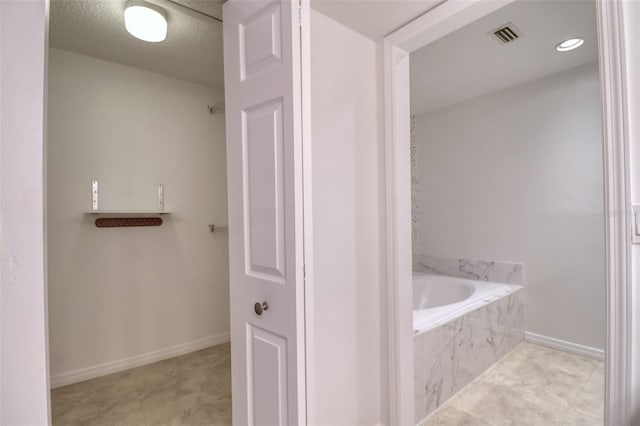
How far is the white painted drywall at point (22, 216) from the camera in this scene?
25.5 inches

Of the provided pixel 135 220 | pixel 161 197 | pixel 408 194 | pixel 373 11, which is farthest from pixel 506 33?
pixel 135 220

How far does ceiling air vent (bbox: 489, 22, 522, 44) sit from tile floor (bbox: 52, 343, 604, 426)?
2.39 metres

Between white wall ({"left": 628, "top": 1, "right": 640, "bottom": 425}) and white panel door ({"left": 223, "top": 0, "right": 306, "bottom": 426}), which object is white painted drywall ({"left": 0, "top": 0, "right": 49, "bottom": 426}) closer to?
white panel door ({"left": 223, "top": 0, "right": 306, "bottom": 426})

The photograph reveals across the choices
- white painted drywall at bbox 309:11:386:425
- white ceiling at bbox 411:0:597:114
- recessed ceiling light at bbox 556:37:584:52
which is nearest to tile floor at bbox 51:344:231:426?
white painted drywall at bbox 309:11:386:425

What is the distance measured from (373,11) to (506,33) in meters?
1.10

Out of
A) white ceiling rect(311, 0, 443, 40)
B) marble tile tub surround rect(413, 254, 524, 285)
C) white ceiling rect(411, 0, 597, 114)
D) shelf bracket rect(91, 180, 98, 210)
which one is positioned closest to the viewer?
white ceiling rect(311, 0, 443, 40)

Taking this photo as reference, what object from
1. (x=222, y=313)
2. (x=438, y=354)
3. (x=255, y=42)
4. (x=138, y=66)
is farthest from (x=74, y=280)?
(x=438, y=354)

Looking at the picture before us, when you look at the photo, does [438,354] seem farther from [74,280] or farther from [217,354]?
[74,280]

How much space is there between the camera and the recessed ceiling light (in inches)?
82.9

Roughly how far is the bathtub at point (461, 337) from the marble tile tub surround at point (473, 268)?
96 millimetres

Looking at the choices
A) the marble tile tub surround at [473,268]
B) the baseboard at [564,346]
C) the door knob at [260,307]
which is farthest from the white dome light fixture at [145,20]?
the baseboard at [564,346]

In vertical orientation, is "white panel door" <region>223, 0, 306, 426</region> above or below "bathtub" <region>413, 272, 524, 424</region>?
above

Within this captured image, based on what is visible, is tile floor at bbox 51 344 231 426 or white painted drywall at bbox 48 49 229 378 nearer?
tile floor at bbox 51 344 231 426

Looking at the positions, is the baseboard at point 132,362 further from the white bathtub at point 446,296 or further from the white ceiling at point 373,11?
the white ceiling at point 373,11
